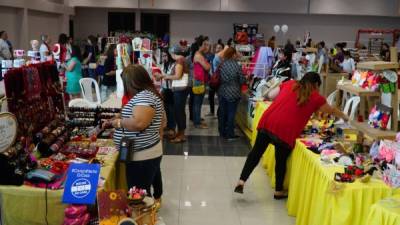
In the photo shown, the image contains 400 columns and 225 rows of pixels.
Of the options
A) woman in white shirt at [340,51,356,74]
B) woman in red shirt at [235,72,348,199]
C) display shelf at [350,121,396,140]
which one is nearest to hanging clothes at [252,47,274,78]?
woman in white shirt at [340,51,356,74]

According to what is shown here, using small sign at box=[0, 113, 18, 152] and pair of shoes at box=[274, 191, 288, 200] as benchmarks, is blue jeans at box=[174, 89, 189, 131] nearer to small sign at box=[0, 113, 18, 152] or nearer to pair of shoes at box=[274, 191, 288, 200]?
pair of shoes at box=[274, 191, 288, 200]

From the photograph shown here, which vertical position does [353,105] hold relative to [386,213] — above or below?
above

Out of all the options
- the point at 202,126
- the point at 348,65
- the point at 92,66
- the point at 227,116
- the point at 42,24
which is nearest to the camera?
the point at 227,116

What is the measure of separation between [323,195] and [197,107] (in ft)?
14.8

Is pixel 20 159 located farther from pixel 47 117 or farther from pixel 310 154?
pixel 310 154

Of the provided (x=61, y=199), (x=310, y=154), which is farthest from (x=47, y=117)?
(x=310, y=154)

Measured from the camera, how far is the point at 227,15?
15414mm

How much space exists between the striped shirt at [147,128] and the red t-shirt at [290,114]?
1.24 meters

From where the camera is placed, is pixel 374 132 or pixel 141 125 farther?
pixel 374 132

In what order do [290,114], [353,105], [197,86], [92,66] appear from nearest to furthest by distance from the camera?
[290,114], [353,105], [197,86], [92,66]

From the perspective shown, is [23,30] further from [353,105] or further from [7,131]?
[7,131]

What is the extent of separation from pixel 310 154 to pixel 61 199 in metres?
1.93

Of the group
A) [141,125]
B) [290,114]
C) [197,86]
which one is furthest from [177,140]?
[141,125]

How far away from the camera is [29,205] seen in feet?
8.11
